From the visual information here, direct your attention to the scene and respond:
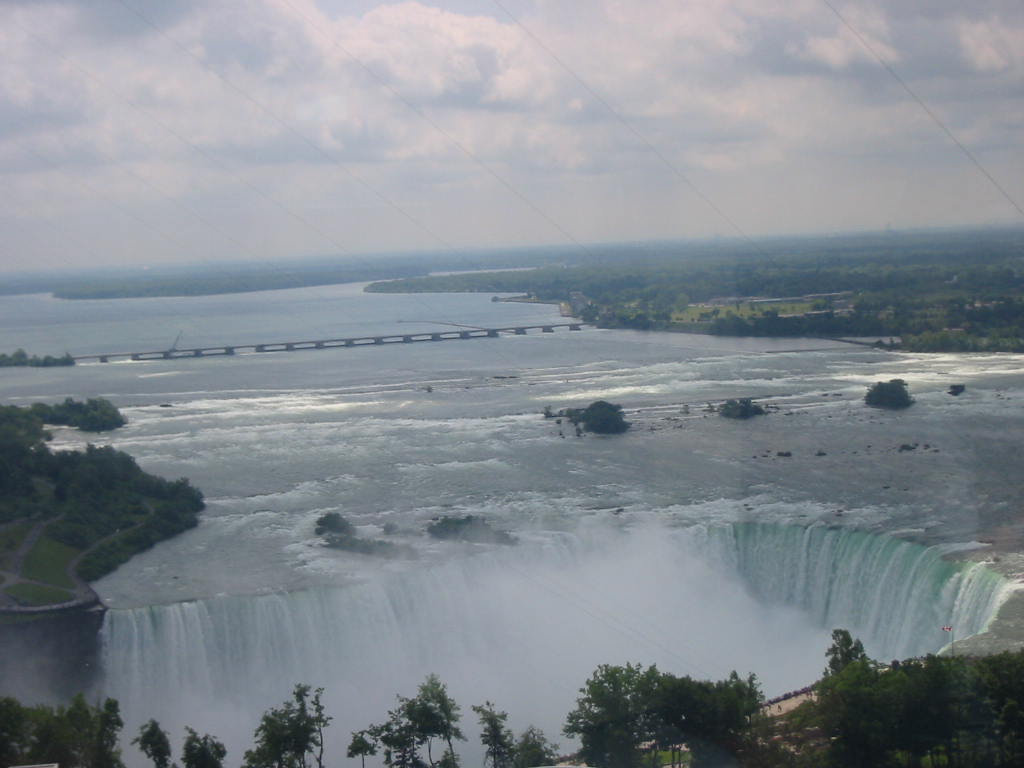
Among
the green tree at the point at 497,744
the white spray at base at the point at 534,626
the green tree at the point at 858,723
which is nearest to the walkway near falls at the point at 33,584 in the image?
the white spray at base at the point at 534,626

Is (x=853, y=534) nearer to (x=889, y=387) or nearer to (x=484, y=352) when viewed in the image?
(x=889, y=387)

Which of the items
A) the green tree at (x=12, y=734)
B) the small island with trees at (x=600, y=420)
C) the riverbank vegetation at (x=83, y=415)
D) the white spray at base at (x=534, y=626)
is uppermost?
the riverbank vegetation at (x=83, y=415)

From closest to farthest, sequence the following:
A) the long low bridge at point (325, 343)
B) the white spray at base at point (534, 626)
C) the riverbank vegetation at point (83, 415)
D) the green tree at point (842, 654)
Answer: the green tree at point (842, 654)
the white spray at base at point (534, 626)
the riverbank vegetation at point (83, 415)
the long low bridge at point (325, 343)

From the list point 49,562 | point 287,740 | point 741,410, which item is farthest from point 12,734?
Result: point 741,410

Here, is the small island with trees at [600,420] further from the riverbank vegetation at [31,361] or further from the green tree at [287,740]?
the riverbank vegetation at [31,361]

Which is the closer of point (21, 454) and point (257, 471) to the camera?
point (21, 454)

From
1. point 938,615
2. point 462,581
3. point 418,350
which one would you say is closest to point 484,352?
point 418,350

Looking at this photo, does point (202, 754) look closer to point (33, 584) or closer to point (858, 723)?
point (858, 723)
